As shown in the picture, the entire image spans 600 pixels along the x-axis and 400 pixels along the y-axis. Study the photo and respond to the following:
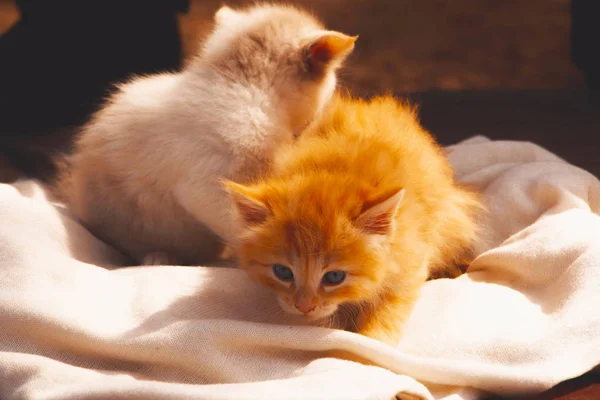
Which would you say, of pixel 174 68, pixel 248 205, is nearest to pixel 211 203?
pixel 248 205

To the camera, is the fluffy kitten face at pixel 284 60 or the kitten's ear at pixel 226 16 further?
the kitten's ear at pixel 226 16

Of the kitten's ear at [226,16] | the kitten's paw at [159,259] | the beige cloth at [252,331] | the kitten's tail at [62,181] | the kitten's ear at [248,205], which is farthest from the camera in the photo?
the kitten's tail at [62,181]

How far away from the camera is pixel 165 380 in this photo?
4.99ft

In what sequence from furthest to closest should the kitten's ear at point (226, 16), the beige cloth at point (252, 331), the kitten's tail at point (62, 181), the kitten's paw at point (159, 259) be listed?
1. the kitten's tail at point (62, 181)
2. the kitten's ear at point (226, 16)
3. the kitten's paw at point (159, 259)
4. the beige cloth at point (252, 331)

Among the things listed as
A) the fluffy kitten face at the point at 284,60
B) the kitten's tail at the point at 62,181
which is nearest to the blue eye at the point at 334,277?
the fluffy kitten face at the point at 284,60

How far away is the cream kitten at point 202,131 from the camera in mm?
1940

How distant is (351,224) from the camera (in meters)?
1.55

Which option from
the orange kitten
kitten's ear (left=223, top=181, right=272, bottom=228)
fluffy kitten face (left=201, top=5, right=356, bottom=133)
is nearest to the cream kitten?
fluffy kitten face (left=201, top=5, right=356, bottom=133)

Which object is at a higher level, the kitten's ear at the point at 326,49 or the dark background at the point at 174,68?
the dark background at the point at 174,68

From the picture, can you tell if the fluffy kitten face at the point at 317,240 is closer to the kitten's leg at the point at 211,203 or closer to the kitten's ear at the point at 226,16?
the kitten's leg at the point at 211,203

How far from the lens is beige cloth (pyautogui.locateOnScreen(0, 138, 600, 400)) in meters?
1.45

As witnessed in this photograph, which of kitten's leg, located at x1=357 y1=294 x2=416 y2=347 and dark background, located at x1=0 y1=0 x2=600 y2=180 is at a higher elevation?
dark background, located at x1=0 y1=0 x2=600 y2=180

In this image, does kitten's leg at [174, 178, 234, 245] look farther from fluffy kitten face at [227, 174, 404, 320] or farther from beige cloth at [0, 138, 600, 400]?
fluffy kitten face at [227, 174, 404, 320]

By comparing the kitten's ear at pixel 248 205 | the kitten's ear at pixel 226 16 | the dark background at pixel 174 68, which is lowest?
the kitten's ear at pixel 248 205
